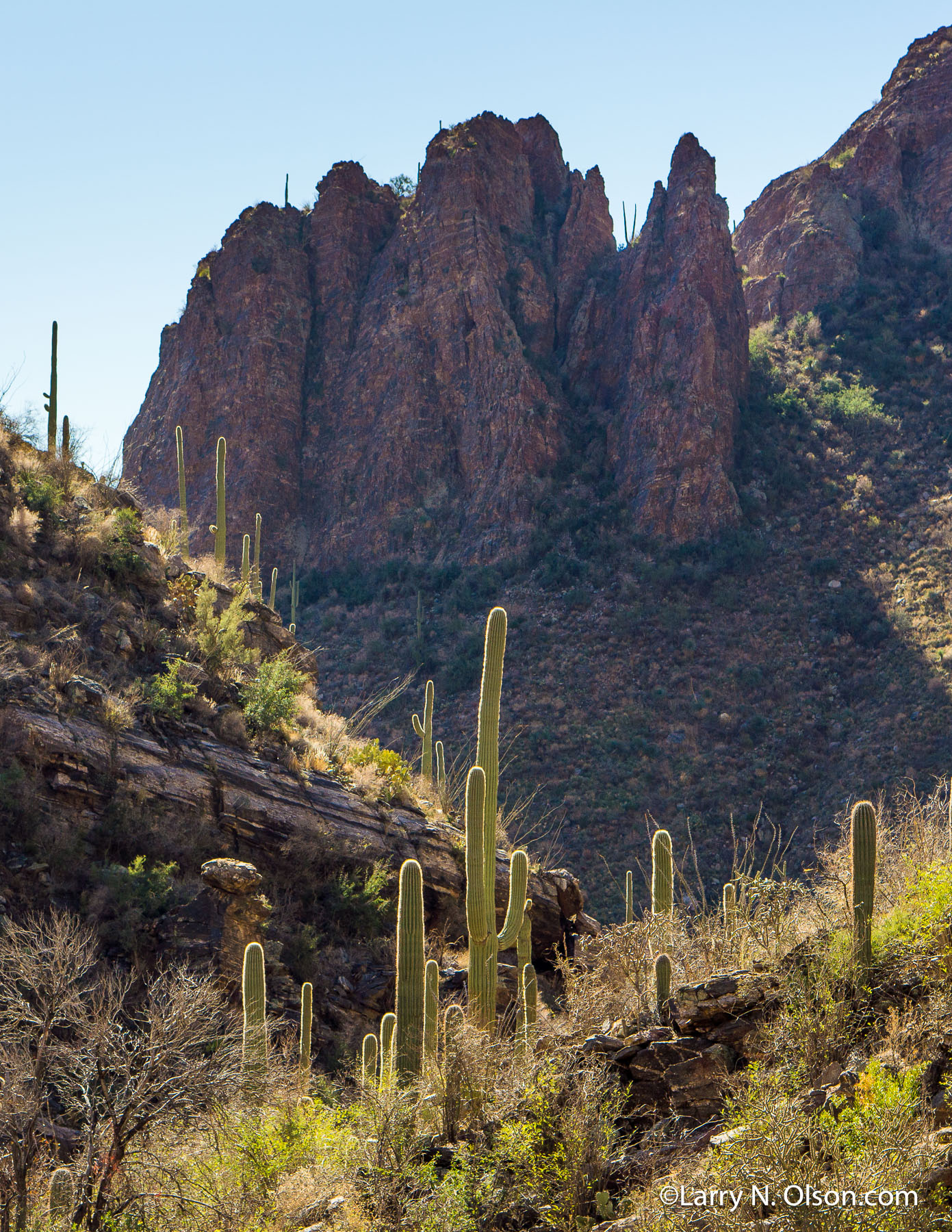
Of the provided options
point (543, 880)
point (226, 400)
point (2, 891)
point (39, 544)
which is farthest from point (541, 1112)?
point (226, 400)

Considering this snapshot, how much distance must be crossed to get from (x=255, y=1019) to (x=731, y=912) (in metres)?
4.46

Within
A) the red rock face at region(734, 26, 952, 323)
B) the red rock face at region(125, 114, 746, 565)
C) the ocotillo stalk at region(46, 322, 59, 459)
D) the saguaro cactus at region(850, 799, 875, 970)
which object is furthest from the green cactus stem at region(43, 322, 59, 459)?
the red rock face at region(734, 26, 952, 323)

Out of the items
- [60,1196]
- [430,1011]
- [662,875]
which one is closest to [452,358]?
[662,875]

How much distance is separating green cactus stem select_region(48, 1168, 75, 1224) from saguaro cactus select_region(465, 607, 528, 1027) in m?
3.35

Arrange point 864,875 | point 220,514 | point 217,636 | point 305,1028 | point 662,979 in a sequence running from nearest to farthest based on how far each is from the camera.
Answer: point 864,875 < point 662,979 < point 305,1028 < point 217,636 < point 220,514

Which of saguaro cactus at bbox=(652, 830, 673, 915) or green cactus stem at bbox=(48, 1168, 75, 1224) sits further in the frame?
saguaro cactus at bbox=(652, 830, 673, 915)

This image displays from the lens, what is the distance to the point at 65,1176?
6758mm

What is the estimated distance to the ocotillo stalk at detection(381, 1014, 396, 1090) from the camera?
7.72 metres

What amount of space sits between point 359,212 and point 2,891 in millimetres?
46588

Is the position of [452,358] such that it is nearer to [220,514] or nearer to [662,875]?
[220,514]

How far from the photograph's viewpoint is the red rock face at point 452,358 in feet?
136

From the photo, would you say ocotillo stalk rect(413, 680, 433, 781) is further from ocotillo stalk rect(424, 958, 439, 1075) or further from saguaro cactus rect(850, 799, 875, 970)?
saguaro cactus rect(850, 799, 875, 970)

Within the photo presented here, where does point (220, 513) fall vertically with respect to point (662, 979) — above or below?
above

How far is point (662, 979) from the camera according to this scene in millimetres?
7547
